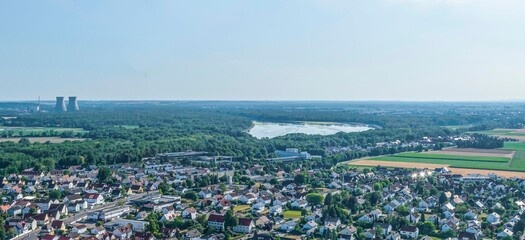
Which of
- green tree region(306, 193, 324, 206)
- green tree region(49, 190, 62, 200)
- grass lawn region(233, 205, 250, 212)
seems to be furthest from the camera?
green tree region(49, 190, 62, 200)

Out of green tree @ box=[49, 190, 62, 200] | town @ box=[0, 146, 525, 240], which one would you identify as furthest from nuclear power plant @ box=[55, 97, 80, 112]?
green tree @ box=[49, 190, 62, 200]

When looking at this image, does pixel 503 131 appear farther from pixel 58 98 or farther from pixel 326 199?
pixel 58 98

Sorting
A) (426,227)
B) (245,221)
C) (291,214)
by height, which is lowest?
(291,214)

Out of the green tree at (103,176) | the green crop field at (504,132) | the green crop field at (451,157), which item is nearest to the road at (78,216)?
the green tree at (103,176)

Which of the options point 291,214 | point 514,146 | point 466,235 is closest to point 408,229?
point 466,235

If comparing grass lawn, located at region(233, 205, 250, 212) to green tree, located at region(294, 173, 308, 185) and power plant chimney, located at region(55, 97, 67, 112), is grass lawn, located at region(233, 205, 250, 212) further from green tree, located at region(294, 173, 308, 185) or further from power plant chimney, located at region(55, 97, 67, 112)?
power plant chimney, located at region(55, 97, 67, 112)

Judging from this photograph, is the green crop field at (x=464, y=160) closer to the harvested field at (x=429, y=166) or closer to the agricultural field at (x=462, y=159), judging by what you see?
the agricultural field at (x=462, y=159)

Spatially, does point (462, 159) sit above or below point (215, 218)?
below

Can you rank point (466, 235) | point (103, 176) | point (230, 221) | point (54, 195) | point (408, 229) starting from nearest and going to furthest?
point (466, 235) < point (408, 229) < point (230, 221) < point (54, 195) < point (103, 176)

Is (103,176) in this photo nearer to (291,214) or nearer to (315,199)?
(291,214)

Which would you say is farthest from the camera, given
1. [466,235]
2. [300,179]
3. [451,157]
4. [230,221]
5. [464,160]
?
[451,157]
